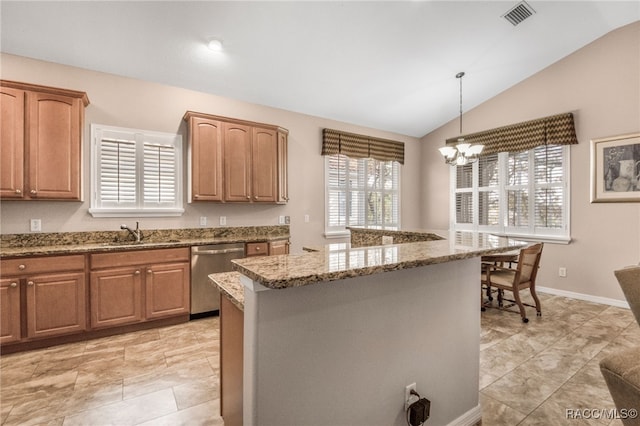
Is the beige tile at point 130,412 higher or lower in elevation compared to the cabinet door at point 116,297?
lower

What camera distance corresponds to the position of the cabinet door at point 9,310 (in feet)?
8.29

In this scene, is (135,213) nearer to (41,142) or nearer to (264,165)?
(41,142)

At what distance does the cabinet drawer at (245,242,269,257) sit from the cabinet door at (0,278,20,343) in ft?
6.68

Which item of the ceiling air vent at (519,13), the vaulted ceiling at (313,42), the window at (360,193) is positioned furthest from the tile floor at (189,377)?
the ceiling air vent at (519,13)

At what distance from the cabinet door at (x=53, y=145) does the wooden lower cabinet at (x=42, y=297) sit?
677mm

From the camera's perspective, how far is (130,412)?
1855 mm

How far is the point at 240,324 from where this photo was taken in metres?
1.26

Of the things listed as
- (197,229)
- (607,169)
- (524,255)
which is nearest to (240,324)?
(197,229)

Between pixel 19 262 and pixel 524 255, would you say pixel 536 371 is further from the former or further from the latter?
pixel 19 262

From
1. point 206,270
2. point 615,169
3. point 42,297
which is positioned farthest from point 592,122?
point 42,297

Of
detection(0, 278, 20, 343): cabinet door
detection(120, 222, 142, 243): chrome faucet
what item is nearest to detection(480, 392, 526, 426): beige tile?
detection(120, 222, 142, 243): chrome faucet

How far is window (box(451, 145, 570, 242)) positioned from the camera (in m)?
4.36

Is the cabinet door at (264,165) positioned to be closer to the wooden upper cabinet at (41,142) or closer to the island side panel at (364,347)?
the wooden upper cabinet at (41,142)

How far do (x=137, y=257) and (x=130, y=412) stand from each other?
159cm
